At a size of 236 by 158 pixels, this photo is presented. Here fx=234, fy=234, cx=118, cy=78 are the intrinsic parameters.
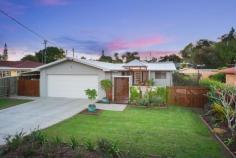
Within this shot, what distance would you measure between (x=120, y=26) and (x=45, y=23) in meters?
7.12

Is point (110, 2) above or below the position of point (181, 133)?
above

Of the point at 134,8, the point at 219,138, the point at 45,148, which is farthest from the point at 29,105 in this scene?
the point at 219,138

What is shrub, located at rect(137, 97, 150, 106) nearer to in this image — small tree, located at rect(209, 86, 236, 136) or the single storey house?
the single storey house

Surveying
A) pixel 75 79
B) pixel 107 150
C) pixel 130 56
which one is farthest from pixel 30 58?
pixel 107 150

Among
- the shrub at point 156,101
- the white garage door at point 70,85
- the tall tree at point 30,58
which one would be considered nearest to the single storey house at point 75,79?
the white garage door at point 70,85

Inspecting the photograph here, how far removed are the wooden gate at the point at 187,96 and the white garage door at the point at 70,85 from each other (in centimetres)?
644

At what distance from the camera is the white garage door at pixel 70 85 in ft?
65.6

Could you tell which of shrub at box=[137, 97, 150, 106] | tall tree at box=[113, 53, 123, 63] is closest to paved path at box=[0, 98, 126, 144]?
shrub at box=[137, 97, 150, 106]

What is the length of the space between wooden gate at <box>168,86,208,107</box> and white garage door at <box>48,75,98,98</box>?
6.44 m

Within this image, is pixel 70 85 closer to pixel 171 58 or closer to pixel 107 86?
pixel 107 86

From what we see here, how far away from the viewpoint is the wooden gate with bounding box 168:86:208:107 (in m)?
16.8

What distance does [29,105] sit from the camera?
1648 centimetres

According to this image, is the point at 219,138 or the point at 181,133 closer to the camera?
the point at 219,138

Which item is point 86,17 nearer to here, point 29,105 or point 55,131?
point 29,105
